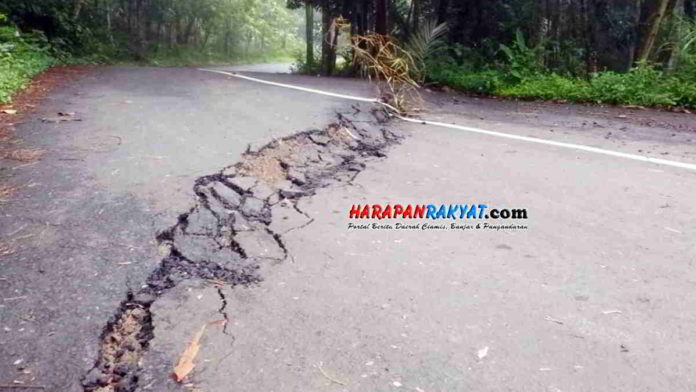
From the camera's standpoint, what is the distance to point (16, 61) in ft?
35.6

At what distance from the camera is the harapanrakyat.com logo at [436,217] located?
4.00 m

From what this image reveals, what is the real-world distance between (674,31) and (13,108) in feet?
36.8

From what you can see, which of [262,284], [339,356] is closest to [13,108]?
[262,284]

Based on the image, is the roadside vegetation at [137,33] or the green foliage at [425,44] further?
the roadside vegetation at [137,33]

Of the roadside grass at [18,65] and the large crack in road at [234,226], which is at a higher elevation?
the roadside grass at [18,65]

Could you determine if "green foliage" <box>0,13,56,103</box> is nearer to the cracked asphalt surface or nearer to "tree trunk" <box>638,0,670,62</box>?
the cracked asphalt surface

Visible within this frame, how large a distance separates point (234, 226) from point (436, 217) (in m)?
1.52

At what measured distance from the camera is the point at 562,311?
113 inches

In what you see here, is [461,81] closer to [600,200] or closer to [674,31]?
[674,31]

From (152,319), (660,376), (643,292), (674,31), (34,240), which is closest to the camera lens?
(660,376)

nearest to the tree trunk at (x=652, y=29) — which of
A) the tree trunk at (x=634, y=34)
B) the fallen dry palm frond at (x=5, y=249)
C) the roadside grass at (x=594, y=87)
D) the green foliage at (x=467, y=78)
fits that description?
the roadside grass at (x=594, y=87)

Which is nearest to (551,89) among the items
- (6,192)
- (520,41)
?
(520,41)

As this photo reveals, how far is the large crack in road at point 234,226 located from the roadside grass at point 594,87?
4723 millimetres

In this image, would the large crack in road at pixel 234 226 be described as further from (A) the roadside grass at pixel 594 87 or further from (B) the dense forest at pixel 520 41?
(A) the roadside grass at pixel 594 87
